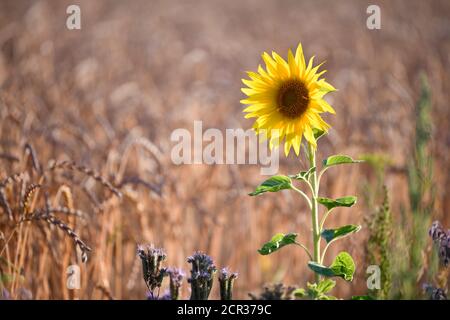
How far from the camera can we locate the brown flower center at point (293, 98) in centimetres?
115

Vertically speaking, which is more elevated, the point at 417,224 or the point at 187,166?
the point at 187,166

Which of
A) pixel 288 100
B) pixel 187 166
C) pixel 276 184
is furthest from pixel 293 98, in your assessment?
pixel 187 166

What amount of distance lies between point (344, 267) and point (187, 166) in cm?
172

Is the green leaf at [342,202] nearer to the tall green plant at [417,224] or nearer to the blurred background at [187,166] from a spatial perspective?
the blurred background at [187,166]

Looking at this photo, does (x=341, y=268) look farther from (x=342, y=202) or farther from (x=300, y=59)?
(x=300, y=59)

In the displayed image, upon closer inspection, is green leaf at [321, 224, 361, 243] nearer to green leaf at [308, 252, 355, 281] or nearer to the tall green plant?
green leaf at [308, 252, 355, 281]

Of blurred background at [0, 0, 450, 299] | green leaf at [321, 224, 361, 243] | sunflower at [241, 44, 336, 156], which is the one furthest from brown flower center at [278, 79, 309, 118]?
green leaf at [321, 224, 361, 243]

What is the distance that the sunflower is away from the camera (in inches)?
44.3

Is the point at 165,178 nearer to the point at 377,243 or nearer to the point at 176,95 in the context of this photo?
the point at 377,243

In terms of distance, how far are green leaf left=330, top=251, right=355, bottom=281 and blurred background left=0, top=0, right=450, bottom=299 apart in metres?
0.20

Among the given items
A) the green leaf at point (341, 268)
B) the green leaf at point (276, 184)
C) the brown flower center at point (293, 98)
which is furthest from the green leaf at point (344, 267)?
the brown flower center at point (293, 98)

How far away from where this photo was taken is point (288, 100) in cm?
118

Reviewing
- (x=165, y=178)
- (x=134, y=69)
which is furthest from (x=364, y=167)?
(x=134, y=69)

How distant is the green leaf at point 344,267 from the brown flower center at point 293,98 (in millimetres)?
288
